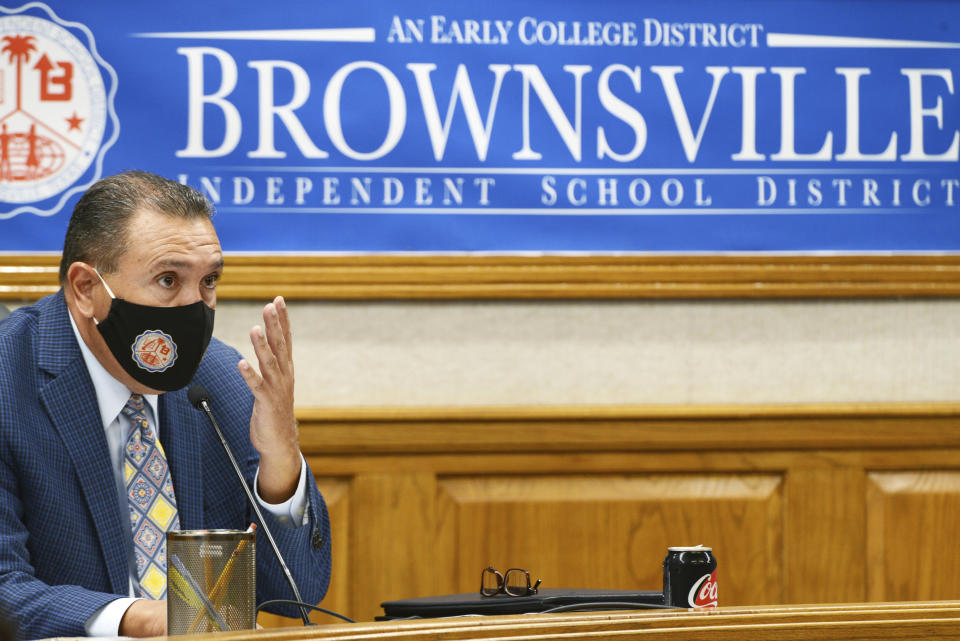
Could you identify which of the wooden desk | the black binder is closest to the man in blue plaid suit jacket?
the black binder

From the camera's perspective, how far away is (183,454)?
1.70 m

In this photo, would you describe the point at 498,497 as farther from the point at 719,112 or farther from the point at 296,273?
the point at 719,112

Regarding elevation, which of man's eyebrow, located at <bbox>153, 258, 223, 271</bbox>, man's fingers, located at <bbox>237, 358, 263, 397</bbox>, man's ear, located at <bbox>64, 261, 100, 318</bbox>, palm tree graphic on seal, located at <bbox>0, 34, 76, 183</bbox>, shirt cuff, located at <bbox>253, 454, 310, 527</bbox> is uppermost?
palm tree graphic on seal, located at <bbox>0, 34, 76, 183</bbox>

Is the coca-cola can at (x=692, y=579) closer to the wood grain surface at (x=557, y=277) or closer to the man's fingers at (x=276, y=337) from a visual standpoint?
the man's fingers at (x=276, y=337)

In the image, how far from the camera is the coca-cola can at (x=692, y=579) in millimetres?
1294

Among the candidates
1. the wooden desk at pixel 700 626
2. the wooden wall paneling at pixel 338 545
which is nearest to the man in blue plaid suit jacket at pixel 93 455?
the wooden desk at pixel 700 626

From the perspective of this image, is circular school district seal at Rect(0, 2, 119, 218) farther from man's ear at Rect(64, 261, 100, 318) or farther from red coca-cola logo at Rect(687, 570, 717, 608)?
red coca-cola logo at Rect(687, 570, 717, 608)

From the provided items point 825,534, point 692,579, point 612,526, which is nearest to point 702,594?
point 692,579

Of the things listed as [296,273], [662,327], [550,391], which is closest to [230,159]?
[296,273]

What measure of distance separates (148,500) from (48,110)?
1199 millimetres

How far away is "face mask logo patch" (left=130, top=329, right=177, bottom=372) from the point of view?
1618 mm

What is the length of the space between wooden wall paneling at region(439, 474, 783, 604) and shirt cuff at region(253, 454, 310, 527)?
2.76ft

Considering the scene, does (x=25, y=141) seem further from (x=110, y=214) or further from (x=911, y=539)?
(x=911, y=539)

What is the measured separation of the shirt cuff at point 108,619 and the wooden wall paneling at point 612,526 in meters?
1.22
